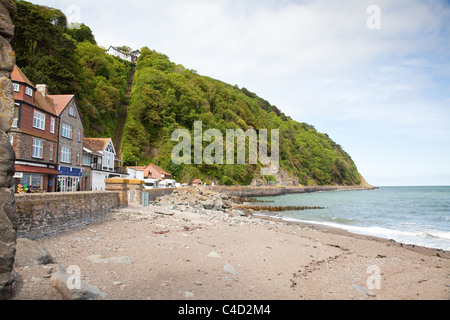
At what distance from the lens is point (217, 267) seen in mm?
7012

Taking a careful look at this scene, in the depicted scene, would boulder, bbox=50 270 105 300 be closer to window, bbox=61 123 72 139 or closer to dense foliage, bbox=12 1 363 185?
window, bbox=61 123 72 139

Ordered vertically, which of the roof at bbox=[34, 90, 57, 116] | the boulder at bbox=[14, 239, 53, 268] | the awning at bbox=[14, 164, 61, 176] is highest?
the roof at bbox=[34, 90, 57, 116]

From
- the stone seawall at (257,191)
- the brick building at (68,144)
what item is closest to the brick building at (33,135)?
the brick building at (68,144)

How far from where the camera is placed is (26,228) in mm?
7312

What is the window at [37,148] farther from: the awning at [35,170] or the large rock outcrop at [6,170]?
the large rock outcrop at [6,170]

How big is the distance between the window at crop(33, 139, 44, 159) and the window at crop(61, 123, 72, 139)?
3.73 m

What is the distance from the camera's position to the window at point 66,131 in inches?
1072

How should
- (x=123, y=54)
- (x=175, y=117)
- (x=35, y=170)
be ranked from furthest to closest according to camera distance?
(x=123, y=54), (x=175, y=117), (x=35, y=170)

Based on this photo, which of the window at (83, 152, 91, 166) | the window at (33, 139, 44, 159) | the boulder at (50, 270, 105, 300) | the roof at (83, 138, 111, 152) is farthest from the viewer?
the roof at (83, 138, 111, 152)

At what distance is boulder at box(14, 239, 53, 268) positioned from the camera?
5.31 m

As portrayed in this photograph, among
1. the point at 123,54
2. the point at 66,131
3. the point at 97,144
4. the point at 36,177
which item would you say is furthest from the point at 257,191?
the point at 123,54

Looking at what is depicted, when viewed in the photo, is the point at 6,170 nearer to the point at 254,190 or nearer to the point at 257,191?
the point at 254,190

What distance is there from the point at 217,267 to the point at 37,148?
22663 mm

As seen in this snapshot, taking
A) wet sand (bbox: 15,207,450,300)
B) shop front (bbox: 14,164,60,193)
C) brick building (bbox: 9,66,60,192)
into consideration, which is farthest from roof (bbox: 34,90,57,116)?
wet sand (bbox: 15,207,450,300)
